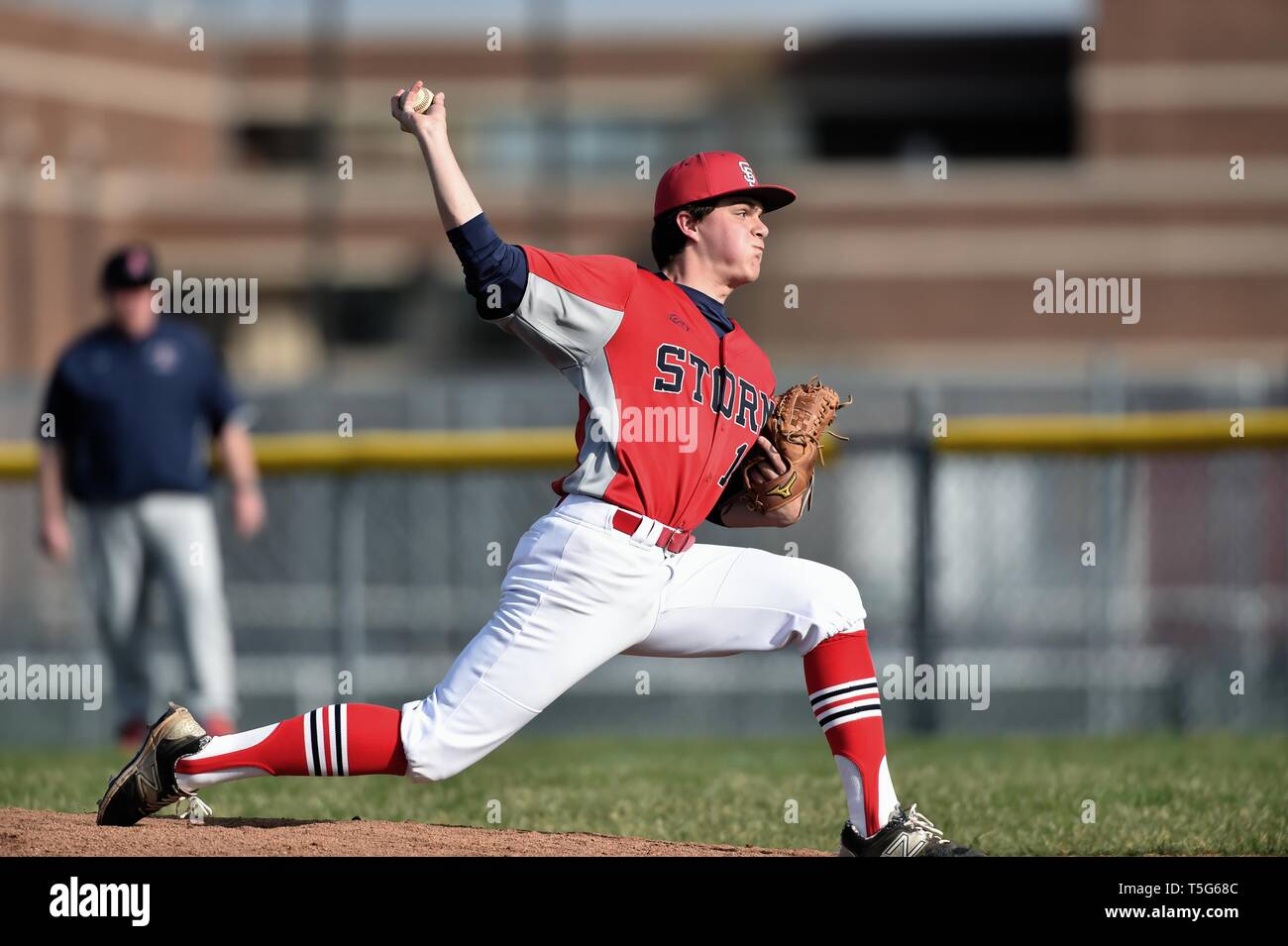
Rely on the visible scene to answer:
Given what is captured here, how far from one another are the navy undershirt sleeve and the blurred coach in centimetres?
435

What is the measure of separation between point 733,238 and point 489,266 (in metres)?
0.90

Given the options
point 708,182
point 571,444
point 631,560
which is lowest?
point 631,560

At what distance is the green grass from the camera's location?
5.55m

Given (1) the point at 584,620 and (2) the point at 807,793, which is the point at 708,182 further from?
(2) the point at 807,793

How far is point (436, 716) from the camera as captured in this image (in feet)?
15.1

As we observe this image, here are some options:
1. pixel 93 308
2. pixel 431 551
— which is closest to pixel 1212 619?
pixel 431 551

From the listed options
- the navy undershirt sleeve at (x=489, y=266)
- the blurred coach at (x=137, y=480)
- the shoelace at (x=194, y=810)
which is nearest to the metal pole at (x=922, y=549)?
the blurred coach at (x=137, y=480)

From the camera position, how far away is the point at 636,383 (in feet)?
15.3

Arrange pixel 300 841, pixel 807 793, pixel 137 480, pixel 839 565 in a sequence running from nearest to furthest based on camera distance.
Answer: pixel 300 841 → pixel 807 793 → pixel 137 480 → pixel 839 565

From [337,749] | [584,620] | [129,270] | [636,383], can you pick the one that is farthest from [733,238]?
[129,270]

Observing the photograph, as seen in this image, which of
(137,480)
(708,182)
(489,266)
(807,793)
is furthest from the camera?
(137,480)

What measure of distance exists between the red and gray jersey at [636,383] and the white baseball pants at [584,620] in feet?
0.33

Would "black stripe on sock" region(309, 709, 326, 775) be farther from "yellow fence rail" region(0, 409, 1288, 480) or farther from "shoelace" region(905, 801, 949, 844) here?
"yellow fence rail" region(0, 409, 1288, 480)

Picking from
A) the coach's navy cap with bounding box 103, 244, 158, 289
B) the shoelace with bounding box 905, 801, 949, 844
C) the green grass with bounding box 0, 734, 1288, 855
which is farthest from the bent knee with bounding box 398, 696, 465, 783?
the coach's navy cap with bounding box 103, 244, 158, 289
